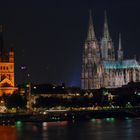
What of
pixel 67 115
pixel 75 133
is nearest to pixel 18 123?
pixel 67 115

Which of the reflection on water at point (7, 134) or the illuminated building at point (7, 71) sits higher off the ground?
the illuminated building at point (7, 71)

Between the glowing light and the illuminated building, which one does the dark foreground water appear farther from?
the illuminated building

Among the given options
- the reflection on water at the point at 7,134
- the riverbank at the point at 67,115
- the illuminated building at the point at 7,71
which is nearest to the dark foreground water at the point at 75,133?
the reflection on water at the point at 7,134

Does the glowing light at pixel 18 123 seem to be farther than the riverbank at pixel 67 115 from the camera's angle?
No

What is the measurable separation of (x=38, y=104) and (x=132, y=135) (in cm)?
6319

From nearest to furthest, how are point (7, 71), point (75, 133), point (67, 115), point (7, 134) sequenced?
1. point (7, 134)
2. point (75, 133)
3. point (67, 115)
4. point (7, 71)

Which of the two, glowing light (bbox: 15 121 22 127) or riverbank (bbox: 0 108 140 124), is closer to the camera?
glowing light (bbox: 15 121 22 127)

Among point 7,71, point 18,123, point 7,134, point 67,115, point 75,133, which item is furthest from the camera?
point 7,71

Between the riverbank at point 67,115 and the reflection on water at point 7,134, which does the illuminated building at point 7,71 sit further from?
the reflection on water at point 7,134

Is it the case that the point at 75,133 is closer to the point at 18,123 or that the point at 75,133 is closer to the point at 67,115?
the point at 18,123

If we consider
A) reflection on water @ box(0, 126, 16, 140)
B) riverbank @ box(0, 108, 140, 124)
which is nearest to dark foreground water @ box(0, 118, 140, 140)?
reflection on water @ box(0, 126, 16, 140)

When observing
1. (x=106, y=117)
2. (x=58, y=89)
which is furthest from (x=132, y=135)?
(x=58, y=89)

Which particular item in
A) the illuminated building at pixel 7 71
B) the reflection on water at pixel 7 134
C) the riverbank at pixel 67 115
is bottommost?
the reflection on water at pixel 7 134

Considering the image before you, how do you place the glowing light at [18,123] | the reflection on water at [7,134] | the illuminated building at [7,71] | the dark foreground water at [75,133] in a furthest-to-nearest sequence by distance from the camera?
the illuminated building at [7,71] → the glowing light at [18,123] → the dark foreground water at [75,133] → the reflection on water at [7,134]
